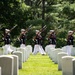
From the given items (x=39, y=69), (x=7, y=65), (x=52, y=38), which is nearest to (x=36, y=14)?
(x=52, y=38)

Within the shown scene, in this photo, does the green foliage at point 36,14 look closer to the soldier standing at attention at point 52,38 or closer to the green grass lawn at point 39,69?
the soldier standing at attention at point 52,38

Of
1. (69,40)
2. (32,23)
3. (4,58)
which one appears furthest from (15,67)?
(32,23)

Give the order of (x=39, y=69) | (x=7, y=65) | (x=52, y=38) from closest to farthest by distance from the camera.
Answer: (x=7, y=65) < (x=39, y=69) < (x=52, y=38)

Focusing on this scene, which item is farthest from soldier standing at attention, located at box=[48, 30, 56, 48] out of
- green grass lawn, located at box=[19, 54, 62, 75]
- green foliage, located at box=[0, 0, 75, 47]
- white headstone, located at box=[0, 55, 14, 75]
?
white headstone, located at box=[0, 55, 14, 75]

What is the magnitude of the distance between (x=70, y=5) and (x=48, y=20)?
3.22 m

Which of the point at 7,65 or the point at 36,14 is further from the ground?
the point at 36,14

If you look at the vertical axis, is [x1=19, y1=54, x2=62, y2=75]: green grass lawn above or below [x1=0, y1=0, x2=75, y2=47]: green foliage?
below

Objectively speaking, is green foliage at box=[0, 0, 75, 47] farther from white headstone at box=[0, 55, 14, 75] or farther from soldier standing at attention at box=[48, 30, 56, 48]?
white headstone at box=[0, 55, 14, 75]

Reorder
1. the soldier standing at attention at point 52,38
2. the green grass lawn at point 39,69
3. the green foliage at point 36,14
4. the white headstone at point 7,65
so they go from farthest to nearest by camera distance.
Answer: the green foliage at point 36,14 < the soldier standing at attention at point 52,38 < the green grass lawn at point 39,69 < the white headstone at point 7,65

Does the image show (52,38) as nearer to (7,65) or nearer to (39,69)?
(39,69)

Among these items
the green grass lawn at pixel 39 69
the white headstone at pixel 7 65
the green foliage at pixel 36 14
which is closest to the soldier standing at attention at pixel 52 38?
the green grass lawn at pixel 39 69

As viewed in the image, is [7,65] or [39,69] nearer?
[7,65]

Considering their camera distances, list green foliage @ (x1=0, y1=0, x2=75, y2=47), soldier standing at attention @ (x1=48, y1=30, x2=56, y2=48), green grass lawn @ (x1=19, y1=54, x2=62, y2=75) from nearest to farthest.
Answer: green grass lawn @ (x1=19, y1=54, x2=62, y2=75), soldier standing at attention @ (x1=48, y1=30, x2=56, y2=48), green foliage @ (x1=0, y1=0, x2=75, y2=47)

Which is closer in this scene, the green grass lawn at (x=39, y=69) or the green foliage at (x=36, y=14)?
the green grass lawn at (x=39, y=69)
